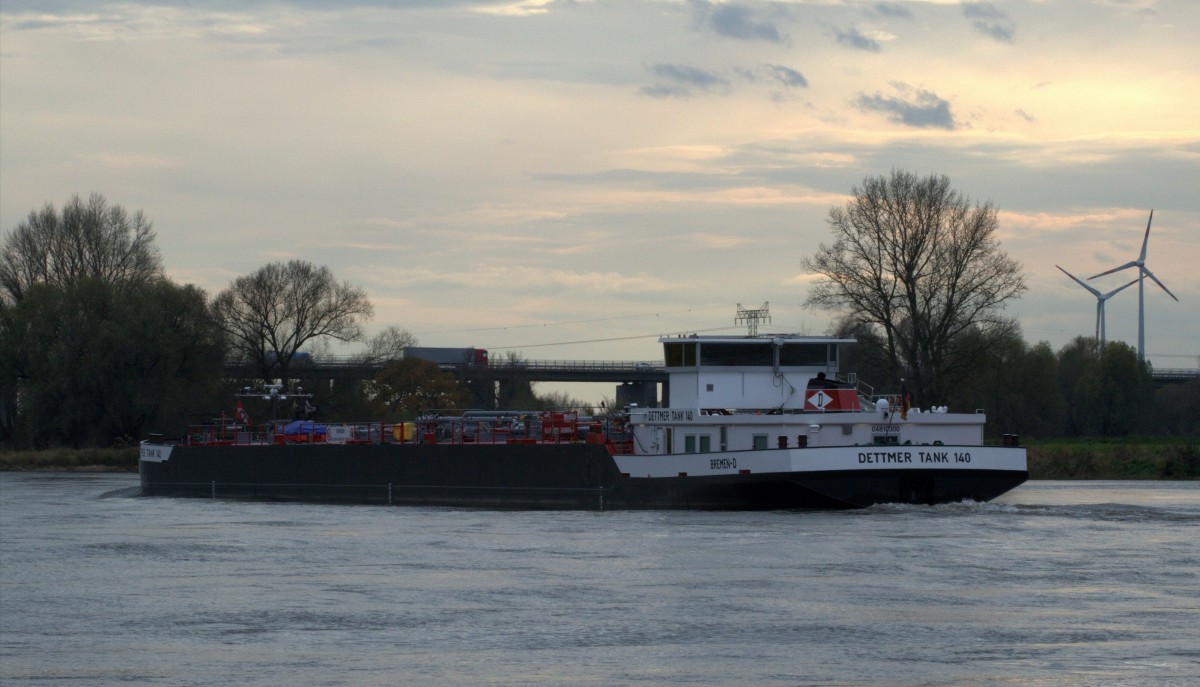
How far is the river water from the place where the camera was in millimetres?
16266

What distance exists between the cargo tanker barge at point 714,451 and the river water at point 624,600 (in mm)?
736

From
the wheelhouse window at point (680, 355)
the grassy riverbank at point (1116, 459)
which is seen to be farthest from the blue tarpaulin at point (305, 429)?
the grassy riverbank at point (1116, 459)

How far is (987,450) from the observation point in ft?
107

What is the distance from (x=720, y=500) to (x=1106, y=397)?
55.1 m

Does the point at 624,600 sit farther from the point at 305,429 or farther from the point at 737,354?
the point at 305,429

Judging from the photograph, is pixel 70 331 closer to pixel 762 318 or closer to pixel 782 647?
pixel 762 318

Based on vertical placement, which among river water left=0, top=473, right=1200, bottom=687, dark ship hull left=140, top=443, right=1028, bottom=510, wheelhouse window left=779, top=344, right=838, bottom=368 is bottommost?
river water left=0, top=473, right=1200, bottom=687

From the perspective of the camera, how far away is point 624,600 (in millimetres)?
21078

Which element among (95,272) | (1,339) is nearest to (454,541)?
(1,339)

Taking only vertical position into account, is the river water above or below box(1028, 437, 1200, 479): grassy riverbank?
below

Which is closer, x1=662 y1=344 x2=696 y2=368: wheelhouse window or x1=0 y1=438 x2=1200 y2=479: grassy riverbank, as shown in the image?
x1=662 y1=344 x2=696 y2=368: wheelhouse window

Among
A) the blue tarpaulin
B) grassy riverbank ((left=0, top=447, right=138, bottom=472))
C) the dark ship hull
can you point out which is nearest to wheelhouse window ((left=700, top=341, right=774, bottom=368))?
the dark ship hull

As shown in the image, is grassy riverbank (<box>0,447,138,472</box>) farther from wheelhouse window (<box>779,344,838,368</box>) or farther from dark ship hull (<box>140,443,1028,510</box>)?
wheelhouse window (<box>779,344,838,368</box>)

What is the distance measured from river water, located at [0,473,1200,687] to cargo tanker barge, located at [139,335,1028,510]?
736 mm
